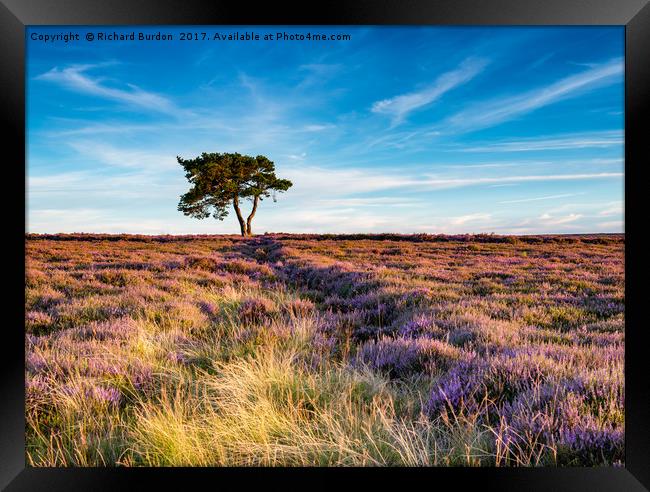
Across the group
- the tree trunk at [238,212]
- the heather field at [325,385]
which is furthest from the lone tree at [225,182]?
the heather field at [325,385]

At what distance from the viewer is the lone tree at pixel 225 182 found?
2611 centimetres

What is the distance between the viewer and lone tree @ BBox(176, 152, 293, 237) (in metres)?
26.1

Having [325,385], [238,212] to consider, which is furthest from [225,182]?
[325,385]

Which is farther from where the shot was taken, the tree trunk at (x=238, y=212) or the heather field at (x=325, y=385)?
the tree trunk at (x=238, y=212)

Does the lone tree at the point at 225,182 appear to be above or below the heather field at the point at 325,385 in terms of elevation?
above

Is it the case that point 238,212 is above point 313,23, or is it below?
above

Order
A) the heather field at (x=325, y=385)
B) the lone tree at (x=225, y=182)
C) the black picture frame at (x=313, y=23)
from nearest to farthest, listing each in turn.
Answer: the black picture frame at (x=313, y=23) → the heather field at (x=325, y=385) → the lone tree at (x=225, y=182)

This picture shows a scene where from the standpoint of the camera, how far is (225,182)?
27.1 metres

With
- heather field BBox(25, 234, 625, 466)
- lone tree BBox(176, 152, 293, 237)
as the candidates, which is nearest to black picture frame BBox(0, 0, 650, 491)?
heather field BBox(25, 234, 625, 466)

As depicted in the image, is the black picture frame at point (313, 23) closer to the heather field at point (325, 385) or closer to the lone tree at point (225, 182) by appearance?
the heather field at point (325, 385)

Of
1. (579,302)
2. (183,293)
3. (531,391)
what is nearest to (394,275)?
(579,302)

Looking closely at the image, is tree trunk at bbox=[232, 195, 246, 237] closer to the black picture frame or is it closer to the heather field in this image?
the heather field

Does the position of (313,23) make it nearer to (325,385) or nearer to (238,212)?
(325,385)

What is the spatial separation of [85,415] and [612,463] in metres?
3.77
